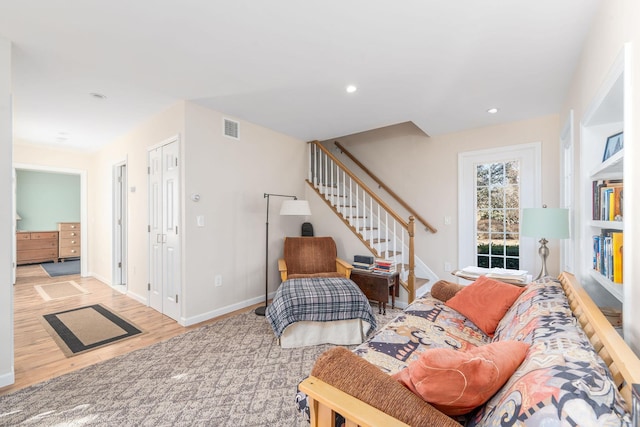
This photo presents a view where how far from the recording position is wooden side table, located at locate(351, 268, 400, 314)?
339 cm

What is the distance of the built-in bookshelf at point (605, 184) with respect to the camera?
143cm

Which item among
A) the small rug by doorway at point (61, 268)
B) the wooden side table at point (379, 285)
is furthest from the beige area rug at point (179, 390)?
the small rug by doorway at point (61, 268)

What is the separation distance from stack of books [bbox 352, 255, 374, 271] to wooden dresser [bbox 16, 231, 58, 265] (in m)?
7.59

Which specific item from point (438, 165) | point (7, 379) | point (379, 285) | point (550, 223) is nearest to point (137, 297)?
point (7, 379)

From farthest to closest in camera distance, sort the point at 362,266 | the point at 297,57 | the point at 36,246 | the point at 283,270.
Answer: the point at 36,246 → the point at 362,266 → the point at 283,270 → the point at 297,57

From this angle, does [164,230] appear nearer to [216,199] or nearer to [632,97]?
[216,199]

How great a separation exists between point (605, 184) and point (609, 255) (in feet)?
1.46

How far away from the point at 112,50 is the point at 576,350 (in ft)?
10.2

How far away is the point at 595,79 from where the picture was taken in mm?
1749

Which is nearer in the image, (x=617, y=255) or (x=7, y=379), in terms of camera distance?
(x=617, y=255)

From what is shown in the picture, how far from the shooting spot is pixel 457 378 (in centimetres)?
86

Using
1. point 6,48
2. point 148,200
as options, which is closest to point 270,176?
point 148,200

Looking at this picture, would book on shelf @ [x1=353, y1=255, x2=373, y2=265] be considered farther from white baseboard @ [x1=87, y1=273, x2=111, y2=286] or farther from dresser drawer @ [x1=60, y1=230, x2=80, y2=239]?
dresser drawer @ [x1=60, y1=230, x2=80, y2=239]

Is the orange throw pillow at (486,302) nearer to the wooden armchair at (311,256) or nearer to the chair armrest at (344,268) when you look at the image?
the chair armrest at (344,268)
